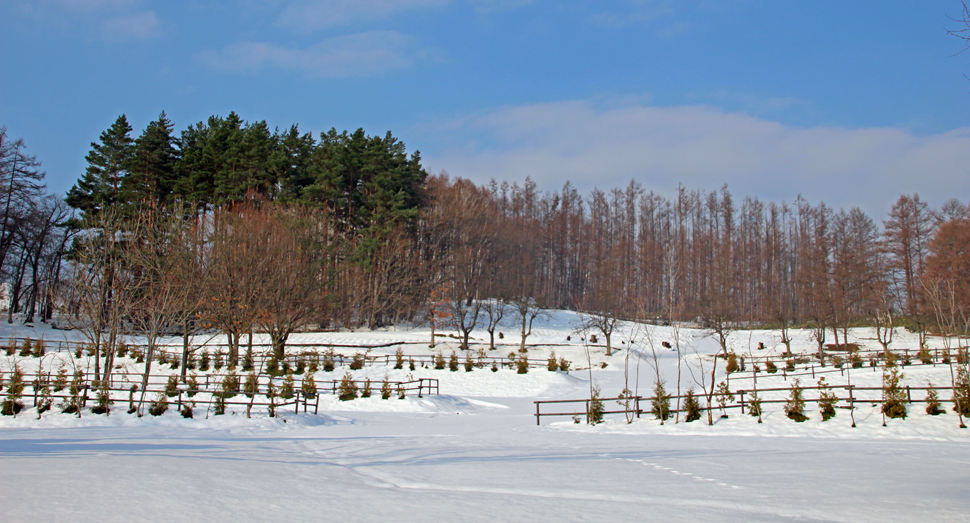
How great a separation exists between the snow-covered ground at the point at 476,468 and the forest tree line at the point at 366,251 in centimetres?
1228

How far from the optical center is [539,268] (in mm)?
74875

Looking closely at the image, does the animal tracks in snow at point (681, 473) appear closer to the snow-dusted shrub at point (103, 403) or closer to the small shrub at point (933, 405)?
the small shrub at point (933, 405)

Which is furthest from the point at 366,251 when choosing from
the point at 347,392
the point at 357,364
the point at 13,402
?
the point at 13,402

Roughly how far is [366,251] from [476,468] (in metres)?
39.7

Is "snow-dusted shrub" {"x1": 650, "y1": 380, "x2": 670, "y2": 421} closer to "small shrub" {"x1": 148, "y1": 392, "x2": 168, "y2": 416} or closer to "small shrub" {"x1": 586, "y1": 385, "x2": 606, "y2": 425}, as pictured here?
"small shrub" {"x1": 586, "y1": 385, "x2": 606, "y2": 425}

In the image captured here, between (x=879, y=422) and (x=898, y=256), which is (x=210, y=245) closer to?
(x=879, y=422)

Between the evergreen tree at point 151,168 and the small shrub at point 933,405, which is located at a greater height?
the evergreen tree at point 151,168

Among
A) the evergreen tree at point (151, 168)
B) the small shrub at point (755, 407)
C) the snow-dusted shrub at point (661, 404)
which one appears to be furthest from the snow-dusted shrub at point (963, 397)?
the evergreen tree at point (151, 168)

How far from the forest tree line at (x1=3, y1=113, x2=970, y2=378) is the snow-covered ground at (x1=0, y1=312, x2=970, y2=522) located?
12281mm

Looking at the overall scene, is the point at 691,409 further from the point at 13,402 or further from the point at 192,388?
the point at 13,402

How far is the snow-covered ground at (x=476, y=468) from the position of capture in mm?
5977

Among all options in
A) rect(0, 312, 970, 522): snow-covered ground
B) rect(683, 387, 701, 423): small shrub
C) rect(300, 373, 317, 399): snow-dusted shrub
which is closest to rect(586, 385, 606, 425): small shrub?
rect(0, 312, 970, 522): snow-covered ground

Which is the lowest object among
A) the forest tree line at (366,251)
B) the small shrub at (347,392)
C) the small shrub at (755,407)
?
the small shrub at (347,392)

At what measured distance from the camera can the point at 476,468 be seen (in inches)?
375
